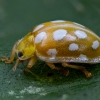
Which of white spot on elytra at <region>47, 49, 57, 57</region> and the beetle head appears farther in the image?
the beetle head

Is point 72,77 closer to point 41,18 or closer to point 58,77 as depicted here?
point 58,77

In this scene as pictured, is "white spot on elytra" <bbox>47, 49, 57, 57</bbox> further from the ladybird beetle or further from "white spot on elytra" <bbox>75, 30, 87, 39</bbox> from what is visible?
"white spot on elytra" <bbox>75, 30, 87, 39</bbox>

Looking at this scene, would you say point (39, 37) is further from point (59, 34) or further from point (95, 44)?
point (95, 44)

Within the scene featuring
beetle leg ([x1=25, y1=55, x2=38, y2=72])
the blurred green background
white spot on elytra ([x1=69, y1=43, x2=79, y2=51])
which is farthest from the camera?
beetle leg ([x1=25, y1=55, x2=38, y2=72])

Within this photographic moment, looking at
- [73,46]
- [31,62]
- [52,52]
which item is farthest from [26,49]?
[73,46]

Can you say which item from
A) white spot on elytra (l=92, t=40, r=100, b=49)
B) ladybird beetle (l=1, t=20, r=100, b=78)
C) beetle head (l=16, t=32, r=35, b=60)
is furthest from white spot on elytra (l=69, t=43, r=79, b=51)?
beetle head (l=16, t=32, r=35, b=60)

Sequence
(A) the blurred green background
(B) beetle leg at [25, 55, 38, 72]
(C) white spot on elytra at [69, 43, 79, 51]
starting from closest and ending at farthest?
(A) the blurred green background
(C) white spot on elytra at [69, 43, 79, 51]
(B) beetle leg at [25, 55, 38, 72]

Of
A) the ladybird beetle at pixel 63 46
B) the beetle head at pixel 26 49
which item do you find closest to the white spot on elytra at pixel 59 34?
the ladybird beetle at pixel 63 46

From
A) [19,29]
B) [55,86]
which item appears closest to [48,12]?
[19,29]

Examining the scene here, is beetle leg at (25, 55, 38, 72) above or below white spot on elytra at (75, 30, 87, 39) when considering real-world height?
below
